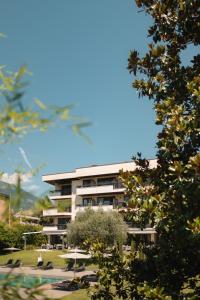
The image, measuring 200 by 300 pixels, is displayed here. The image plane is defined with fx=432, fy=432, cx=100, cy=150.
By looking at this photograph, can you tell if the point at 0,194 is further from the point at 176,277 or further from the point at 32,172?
the point at 176,277

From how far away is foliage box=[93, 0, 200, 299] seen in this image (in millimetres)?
7250

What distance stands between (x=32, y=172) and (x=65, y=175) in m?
74.6

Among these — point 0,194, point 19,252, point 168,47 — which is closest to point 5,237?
point 19,252

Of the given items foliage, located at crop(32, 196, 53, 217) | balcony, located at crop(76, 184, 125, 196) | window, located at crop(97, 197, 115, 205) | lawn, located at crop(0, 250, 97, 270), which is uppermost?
balcony, located at crop(76, 184, 125, 196)

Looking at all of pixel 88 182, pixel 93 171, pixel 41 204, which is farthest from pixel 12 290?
pixel 88 182

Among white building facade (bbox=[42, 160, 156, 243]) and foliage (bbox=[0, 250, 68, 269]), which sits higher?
white building facade (bbox=[42, 160, 156, 243])

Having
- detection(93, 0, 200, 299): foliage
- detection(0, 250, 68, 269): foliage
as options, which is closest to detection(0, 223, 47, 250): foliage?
detection(0, 250, 68, 269): foliage

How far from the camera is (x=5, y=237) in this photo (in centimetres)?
6419

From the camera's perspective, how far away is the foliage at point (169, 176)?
7250 mm

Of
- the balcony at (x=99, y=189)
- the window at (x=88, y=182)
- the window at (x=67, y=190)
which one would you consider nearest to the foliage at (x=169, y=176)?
the balcony at (x=99, y=189)

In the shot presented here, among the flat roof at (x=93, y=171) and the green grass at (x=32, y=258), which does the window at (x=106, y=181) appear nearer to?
the flat roof at (x=93, y=171)

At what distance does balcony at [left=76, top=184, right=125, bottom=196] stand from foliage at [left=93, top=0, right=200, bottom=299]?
2242 inches

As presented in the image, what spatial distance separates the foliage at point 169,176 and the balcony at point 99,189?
56.9 m

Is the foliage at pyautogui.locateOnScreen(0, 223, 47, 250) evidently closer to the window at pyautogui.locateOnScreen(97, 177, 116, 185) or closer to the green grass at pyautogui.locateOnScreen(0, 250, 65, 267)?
the green grass at pyautogui.locateOnScreen(0, 250, 65, 267)
